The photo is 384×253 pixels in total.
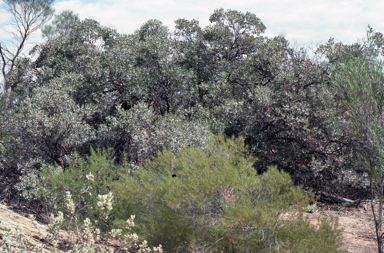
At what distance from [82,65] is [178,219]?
7.87 metres

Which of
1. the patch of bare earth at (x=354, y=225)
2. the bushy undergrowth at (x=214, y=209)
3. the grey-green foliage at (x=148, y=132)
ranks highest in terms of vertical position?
the grey-green foliage at (x=148, y=132)

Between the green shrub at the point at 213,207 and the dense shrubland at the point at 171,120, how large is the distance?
0.05 m

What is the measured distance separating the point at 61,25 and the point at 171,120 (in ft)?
56.8

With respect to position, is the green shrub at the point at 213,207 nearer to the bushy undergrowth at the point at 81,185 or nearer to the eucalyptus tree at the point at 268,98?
the bushy undergrowth at the point at 81,185

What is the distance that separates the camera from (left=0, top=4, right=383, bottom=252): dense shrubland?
6.95 m

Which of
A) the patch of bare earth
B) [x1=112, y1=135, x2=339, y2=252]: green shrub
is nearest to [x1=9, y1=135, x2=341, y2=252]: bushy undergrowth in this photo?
[x1=112, y1=135, x2=339, y2=252]: green shrub

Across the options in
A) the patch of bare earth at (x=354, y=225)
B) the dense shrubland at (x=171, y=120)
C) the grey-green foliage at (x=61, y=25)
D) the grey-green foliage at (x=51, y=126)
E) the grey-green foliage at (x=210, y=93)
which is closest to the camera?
the dense shrubland at (x=171, y=120)

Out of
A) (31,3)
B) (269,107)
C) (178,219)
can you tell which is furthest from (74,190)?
(31,3)

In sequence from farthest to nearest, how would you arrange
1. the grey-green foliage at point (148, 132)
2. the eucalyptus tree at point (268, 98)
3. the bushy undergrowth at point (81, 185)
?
the eucalyptus tree at point (268, 98) < the grey-green foliage at point (148, 132) < the bushy undergrowth at point (81, 185)

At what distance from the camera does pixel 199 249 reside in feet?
19.5

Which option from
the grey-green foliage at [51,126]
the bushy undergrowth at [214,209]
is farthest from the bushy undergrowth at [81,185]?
the grey-green foliage at [51,126]

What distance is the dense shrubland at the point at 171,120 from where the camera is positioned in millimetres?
6950

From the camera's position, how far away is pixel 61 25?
74.8 ft

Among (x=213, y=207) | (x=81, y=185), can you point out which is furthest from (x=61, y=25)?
(x=213, y=207)
